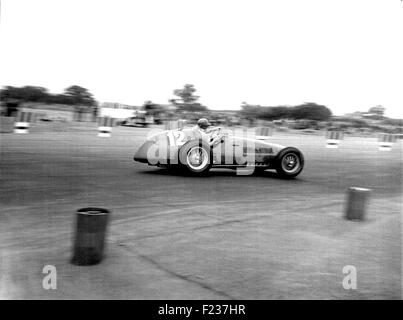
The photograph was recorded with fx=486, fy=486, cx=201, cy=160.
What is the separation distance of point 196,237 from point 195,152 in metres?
4.50

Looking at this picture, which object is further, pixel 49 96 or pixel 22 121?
pixel 49 96

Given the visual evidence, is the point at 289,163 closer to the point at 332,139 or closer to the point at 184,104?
the point at 332,139

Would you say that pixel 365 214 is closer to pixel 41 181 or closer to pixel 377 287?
pixel 377 287

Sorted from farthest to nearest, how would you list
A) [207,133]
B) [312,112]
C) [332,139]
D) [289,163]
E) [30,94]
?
[312,112] → [30,94] → [332,139] → [289,163] → [207,133]

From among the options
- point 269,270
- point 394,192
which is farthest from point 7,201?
point 394,192

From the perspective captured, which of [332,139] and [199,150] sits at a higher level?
[332,139]

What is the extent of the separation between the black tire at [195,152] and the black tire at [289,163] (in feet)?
5.34

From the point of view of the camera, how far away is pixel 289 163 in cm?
1052

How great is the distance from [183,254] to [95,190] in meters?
3.50

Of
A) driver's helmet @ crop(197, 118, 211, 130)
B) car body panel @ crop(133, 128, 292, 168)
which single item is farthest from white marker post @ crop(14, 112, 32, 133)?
driver's helmet @ crop(197, 118, 211, 130)

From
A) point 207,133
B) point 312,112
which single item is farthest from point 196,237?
point 312,112

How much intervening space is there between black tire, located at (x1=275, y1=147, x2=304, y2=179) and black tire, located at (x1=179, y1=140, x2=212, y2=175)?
5.34 feet

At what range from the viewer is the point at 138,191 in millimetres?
7883
